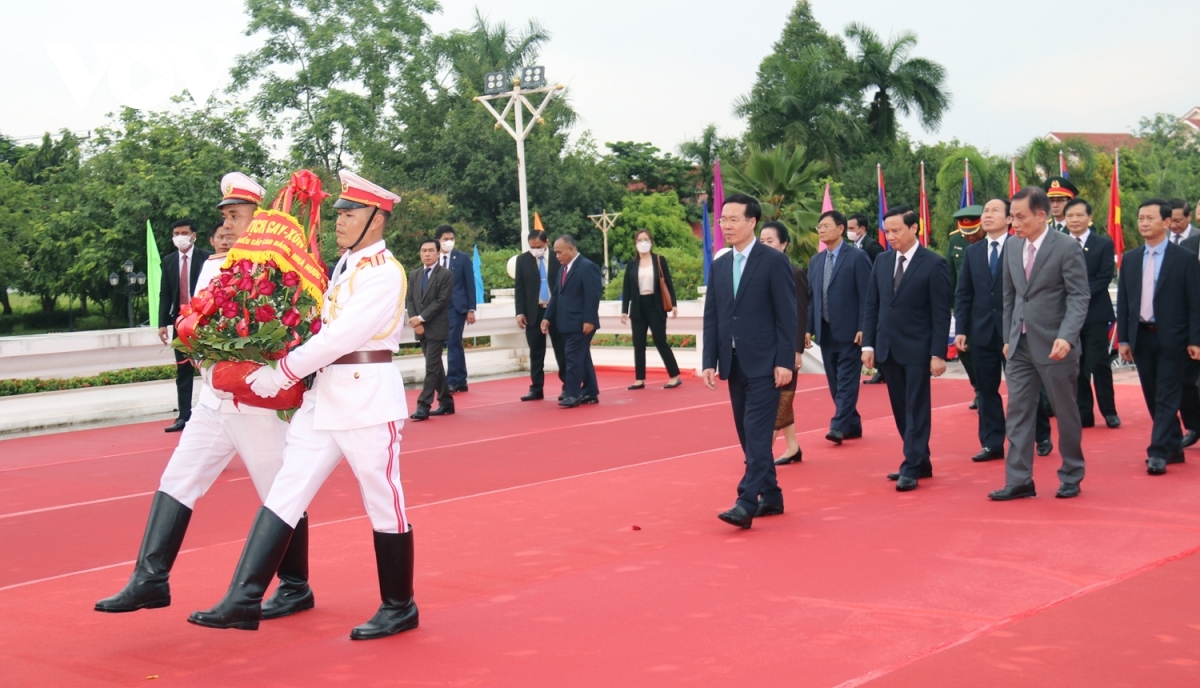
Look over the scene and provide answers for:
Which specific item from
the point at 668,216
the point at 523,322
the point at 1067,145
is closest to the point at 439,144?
the point at 668,216

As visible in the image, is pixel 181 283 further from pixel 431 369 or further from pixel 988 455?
pixel 988 455

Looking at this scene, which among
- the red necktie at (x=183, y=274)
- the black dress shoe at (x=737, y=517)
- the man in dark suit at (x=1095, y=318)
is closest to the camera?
the black dress shoe at (x=737, y=517)

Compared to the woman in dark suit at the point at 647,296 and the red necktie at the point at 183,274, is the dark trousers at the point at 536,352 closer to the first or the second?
the woman in dark suit at the point at 647,296

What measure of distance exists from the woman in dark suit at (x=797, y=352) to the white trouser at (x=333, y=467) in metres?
3.99

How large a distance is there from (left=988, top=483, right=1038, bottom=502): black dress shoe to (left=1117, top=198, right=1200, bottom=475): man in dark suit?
3.99 feet

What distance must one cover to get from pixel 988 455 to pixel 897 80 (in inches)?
1674

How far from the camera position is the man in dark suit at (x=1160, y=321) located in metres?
8.18

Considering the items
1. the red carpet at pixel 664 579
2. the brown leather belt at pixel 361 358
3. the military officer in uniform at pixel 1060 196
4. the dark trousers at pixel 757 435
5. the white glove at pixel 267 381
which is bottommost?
the red carpet at pixel 664 579

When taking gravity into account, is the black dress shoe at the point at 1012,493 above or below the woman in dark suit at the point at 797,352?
below

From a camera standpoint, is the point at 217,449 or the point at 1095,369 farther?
the point at 1095,369

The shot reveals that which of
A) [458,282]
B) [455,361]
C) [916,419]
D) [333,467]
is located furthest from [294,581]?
[455,361]

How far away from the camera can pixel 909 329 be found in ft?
26.2

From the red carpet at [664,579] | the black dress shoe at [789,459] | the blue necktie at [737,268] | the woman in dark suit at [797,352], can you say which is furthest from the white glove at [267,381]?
the black dress shoe at [789,459]

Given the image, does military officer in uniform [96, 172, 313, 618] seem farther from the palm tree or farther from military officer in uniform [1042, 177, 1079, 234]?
the palm tree
